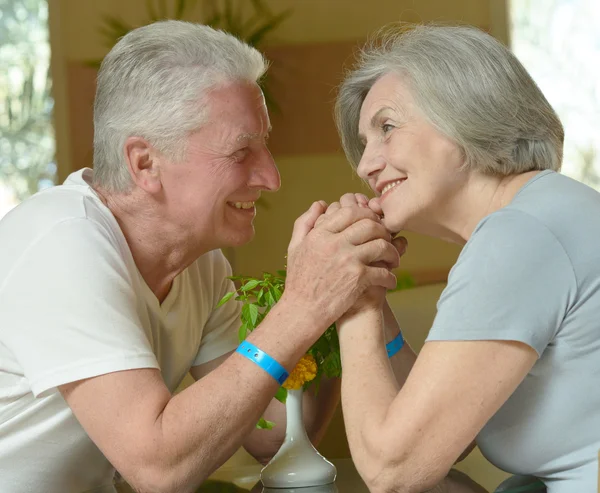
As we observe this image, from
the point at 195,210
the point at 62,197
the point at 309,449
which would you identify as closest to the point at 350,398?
the point at 309,449

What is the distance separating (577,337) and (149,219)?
854mm

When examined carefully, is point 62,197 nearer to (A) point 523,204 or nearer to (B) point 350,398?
(B) point 350,398

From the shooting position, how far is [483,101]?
1.41 meters

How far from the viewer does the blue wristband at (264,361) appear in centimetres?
140

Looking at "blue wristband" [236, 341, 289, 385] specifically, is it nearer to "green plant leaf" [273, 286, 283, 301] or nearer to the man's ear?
"green plant leaf" [273, 286, 283, 301]

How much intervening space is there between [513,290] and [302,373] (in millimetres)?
460

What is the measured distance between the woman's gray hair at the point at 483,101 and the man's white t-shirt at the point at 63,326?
0.61 metres

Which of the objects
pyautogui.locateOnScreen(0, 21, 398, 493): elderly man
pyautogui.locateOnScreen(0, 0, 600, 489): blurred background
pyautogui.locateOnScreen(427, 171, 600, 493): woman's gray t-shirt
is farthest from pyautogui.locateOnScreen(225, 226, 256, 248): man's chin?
pyautogui.locateOnScreen(0, 0, 600, 489): blurred background

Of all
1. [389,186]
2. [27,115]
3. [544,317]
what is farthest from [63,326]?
[27,115]

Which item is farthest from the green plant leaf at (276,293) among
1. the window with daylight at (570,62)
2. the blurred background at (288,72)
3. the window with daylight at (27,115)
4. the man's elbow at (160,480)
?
the window with daylight at (27,115)

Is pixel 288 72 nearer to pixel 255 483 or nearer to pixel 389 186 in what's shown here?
pixel 389 186

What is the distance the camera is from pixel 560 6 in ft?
12.9

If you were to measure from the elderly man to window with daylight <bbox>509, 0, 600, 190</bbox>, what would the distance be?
7.83 feet

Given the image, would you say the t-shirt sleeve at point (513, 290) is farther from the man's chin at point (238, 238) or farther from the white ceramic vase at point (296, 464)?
the man's chin at point (238, 238)
